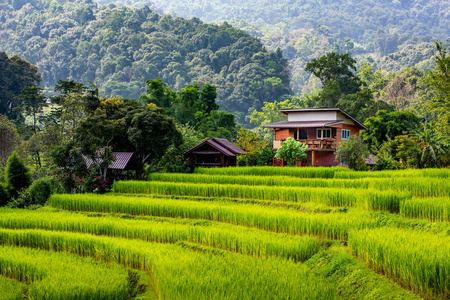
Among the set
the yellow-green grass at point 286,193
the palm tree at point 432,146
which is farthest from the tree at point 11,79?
the palm tree at point 432,146

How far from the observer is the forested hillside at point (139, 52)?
84.5 m

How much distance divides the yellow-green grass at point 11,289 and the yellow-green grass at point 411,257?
7.00 m

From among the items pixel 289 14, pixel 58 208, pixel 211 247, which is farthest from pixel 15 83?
pixel 289 14

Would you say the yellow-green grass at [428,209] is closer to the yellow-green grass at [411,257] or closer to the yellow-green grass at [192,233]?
the yellow-green grass at [411,257]

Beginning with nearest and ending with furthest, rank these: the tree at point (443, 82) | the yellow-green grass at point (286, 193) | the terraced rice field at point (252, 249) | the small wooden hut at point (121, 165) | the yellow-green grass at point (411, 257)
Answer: the yellow-green grass at point (411, 257), the terraced rice field at point (252, 249), the yellow-green grass at point (286, 193), the small wooden hut at point (121, 165), the tree at point (443, 82)

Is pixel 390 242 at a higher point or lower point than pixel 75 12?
lower

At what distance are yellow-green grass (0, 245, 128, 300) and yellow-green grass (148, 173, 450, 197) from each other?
10.4 metres

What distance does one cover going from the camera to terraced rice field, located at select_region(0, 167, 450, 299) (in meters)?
6.69

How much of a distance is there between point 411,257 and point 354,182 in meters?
10.4

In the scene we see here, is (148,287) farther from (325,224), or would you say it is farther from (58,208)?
(58,208)

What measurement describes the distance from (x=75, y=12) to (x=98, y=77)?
2676cm

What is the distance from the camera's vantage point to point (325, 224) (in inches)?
420

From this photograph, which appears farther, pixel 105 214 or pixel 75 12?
pixel 75 12

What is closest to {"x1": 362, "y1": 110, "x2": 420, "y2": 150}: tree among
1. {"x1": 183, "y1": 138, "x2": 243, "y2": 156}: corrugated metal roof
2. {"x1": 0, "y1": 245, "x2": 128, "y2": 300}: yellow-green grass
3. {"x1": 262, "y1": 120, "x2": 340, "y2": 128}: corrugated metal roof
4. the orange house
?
the orange house
